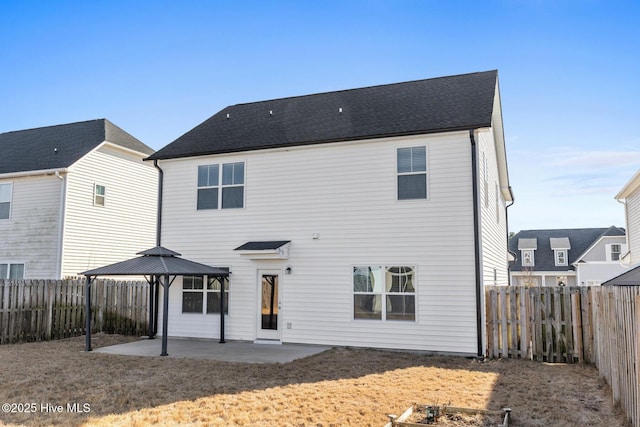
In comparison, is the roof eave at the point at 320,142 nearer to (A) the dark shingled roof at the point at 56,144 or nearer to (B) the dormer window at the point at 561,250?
(A) the dark shingled roof at the point at 56,144

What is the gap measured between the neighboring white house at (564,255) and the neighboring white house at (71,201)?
104 feet

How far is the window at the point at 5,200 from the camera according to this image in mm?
20047

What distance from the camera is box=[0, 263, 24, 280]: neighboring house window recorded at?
19.4 metres

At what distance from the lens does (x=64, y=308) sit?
49.9ft

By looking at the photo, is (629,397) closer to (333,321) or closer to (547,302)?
(547,302)

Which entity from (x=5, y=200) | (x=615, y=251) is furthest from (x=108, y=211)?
(x=615, y=251)

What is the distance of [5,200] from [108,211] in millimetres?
4044

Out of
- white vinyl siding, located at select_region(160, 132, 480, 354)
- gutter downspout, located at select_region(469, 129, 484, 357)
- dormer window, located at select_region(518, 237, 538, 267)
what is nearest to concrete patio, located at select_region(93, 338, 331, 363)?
white vinyl siding, located at select_region(160, 132, 480, 354)

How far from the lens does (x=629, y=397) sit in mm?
5930

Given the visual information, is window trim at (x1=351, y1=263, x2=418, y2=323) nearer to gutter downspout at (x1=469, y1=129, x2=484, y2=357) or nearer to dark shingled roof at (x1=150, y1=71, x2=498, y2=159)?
gutter downspout at (x1=469, y1=129, x2=484, y2=357)

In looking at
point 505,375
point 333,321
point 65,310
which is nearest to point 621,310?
point 505,375

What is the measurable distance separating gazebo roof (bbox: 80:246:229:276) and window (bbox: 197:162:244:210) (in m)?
1.99

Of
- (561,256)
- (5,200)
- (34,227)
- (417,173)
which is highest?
(5,200)

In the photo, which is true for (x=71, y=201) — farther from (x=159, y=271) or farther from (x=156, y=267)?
(x=159, y=271)
